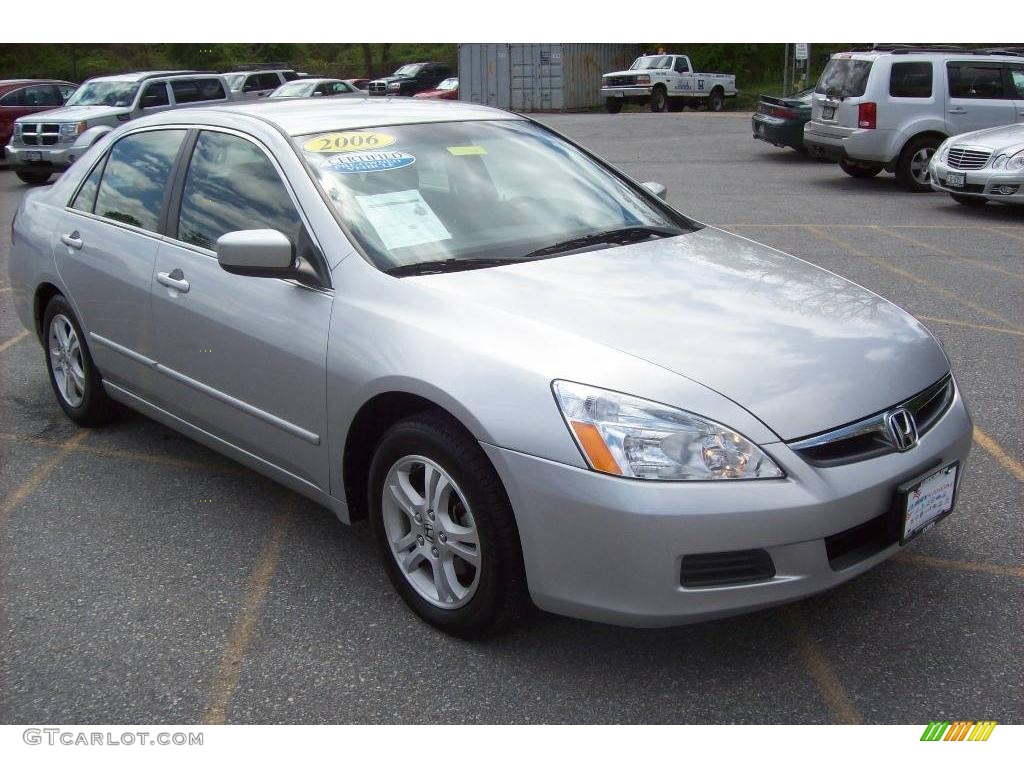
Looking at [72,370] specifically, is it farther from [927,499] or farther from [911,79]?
[911,79]

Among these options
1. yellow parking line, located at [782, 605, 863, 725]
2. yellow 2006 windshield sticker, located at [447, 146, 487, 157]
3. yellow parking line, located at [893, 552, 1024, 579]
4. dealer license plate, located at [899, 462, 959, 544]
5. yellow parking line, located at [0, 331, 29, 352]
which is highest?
yellow 2006 windshield sticker, located at [447, 146, 487, 157]

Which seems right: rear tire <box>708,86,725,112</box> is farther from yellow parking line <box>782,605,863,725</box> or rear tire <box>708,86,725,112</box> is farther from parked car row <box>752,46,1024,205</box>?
yellow parking line <box>782,605,863,725</box>

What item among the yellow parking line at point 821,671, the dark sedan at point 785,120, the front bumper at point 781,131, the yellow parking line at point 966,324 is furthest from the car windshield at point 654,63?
the yellow parking line at point 821,671

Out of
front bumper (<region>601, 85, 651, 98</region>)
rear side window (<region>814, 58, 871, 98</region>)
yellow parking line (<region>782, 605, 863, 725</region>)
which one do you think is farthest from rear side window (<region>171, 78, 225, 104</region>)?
front bumper (<region>601, 85, 651, 98</region>)

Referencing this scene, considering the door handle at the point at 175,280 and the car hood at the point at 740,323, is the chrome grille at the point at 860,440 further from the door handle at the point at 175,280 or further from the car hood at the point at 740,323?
the door handle at the point at 175,280

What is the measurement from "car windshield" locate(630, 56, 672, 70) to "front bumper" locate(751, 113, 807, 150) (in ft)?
49.5

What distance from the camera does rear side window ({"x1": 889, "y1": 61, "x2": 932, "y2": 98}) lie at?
13.9 meters

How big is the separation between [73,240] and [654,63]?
3021cm

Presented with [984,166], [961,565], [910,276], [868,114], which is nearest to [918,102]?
[868,114]

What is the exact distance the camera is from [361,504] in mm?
3631

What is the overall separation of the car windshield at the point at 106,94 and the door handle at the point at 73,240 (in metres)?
12.8

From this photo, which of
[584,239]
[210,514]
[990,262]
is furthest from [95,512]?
[990,262]

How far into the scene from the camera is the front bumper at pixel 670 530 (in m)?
2.74

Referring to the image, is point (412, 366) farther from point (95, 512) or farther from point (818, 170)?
point (818, 170)
